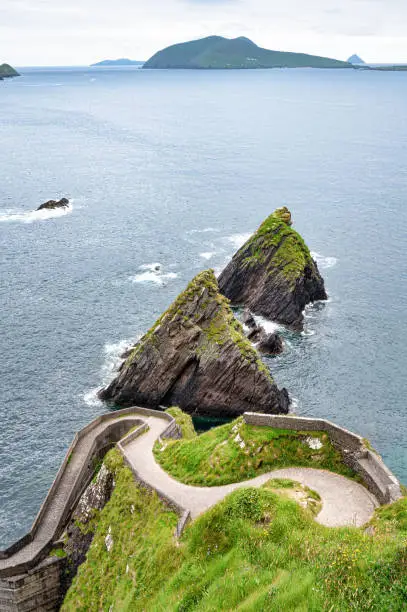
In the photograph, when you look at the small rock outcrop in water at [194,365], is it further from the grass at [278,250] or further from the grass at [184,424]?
the grass at [278,250]

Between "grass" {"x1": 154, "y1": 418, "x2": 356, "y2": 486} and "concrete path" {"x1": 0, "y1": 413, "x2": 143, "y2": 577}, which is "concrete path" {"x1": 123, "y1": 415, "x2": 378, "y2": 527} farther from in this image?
"concrete path" {"x1": 0, "y1": 413, "x2": 143, "y2": 577}

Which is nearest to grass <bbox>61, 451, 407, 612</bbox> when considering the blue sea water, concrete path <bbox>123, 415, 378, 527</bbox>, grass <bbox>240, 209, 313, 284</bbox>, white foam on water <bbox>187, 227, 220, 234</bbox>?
concrete path <bbox>123, 415, 378, 527</bbox>

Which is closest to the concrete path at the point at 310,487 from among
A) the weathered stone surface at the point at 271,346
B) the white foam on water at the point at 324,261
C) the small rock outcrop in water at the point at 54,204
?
the weathered stone surface at the point at 271,346

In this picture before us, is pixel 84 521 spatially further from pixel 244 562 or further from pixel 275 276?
pixel 275 276

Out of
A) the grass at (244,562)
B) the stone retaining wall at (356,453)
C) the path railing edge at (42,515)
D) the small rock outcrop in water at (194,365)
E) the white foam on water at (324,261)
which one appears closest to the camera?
the grass at (244,562)

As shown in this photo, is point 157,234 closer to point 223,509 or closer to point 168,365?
point 168,365

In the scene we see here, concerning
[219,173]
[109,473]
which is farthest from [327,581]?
[219,173]
